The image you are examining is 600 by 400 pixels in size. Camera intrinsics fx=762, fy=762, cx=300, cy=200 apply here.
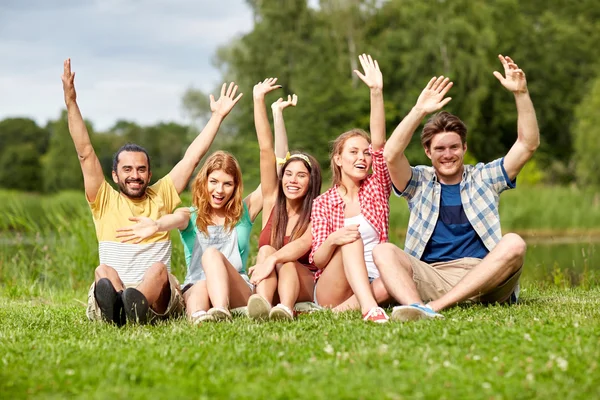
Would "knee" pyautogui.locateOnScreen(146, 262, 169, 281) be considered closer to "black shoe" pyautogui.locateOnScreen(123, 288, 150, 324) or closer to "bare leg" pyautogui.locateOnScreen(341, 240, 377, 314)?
"black shoe" pyautogui.locateOnScreen(123, 288, 150, 324)

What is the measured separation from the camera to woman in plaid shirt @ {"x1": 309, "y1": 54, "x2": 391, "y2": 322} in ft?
18.1

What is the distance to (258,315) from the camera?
5.03m

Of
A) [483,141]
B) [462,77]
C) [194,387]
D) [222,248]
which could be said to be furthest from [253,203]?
[483,141]

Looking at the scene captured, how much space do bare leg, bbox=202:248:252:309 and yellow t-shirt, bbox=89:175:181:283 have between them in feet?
1.36

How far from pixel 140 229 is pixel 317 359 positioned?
1889mm

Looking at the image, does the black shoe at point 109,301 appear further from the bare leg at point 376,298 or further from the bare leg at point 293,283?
the bare leg at point 376,298

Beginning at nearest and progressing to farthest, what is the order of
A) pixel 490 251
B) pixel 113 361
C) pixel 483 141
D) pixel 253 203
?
pixel 113 361
pixel 490 251
pixel 253 203
pixel 483 141

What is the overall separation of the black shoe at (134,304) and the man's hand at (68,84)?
1.47 meters

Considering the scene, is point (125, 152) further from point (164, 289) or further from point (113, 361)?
point (113, 361)

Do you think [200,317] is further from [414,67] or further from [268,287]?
[414,67]

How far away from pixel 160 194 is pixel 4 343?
1743 mm

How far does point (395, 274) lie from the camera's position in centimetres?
514

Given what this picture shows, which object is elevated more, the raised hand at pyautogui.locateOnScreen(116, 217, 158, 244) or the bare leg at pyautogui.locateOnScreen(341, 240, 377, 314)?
the raised hand at pyautogui.locateOnScreen(116, 217, 158, 244)

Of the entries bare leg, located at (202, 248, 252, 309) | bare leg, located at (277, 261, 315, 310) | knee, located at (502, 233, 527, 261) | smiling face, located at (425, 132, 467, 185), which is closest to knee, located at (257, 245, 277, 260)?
bare leg, located at (277, 261, 315, 310)
